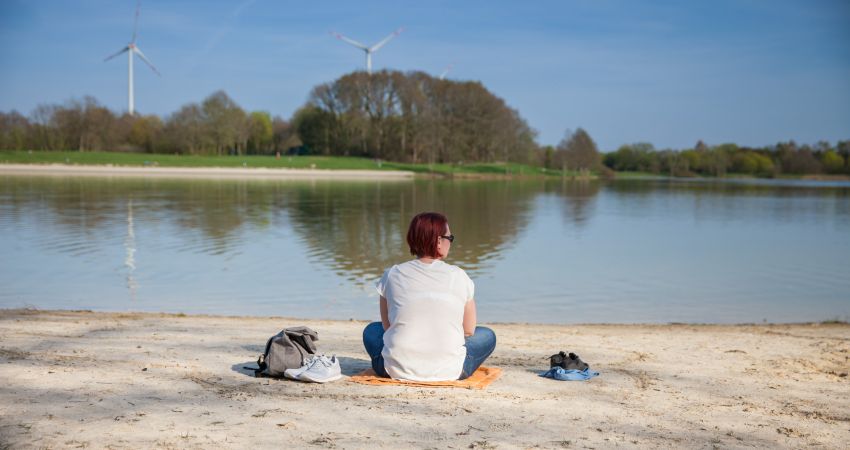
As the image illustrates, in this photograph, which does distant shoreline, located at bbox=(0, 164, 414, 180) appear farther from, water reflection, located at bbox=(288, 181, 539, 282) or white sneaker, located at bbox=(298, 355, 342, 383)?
white sneaker, located at bbox=(298, 355, 342, 383)

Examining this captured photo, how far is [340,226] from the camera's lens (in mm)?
28844

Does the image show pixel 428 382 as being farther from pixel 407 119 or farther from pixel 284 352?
pixel 407 119

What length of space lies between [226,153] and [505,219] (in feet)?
299

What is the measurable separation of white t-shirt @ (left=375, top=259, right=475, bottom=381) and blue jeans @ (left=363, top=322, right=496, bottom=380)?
0.19 metres

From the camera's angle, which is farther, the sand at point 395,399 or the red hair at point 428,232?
the red hair at point 428,232

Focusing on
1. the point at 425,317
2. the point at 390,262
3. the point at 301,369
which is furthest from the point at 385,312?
the point at 390,262

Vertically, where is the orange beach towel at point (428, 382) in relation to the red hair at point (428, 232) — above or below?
below

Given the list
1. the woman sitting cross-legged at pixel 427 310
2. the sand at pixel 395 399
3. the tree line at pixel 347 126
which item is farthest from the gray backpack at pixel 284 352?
the tree line at pixel 347 126

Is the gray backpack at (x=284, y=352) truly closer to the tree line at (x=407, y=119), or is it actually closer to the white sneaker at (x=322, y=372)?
the white sneaker at (x=322, y=372)

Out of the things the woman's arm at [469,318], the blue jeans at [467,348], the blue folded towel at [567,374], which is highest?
the woman's arm at [469,318]

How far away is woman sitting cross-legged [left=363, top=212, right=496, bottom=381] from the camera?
6.39m

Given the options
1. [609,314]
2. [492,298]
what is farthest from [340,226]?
[609,314]

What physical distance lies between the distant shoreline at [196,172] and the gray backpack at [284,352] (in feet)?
255

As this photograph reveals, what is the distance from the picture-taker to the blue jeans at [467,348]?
695 cm
